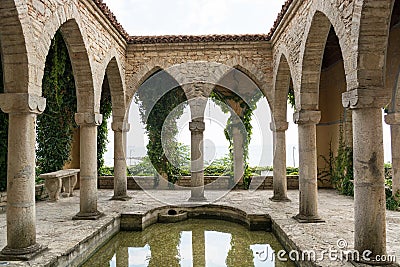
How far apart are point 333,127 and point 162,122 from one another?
5.84 m

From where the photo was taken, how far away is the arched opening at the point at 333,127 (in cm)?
1112

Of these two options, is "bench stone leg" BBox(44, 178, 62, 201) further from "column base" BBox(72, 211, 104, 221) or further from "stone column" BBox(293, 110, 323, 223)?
"stone column" BBox(293, 110, 323, 223)

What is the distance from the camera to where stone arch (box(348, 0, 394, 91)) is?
13.2 feet

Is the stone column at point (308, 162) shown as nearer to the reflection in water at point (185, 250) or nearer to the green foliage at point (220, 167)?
the reflection in water at point (185, 250)

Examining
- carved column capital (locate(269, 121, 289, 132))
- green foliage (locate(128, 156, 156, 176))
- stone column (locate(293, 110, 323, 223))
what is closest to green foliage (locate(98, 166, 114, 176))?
green foliage (locate(128, 156, 156, 176))

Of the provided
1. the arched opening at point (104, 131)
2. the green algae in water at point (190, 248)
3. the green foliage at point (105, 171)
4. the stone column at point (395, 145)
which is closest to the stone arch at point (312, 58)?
the green algae in water at point (190, 248)

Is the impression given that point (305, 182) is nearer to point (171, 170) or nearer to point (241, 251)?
point (241, 251)

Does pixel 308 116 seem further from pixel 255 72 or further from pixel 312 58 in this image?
pixel 255 72

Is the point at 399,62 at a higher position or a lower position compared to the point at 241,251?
higher

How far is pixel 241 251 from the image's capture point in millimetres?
6125

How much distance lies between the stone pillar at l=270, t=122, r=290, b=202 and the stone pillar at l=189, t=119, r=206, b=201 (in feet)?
6.29

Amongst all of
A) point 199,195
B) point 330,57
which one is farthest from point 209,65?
point 330,57

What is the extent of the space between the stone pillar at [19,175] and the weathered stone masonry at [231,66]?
0.01 metres

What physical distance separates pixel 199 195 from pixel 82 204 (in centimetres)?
344
